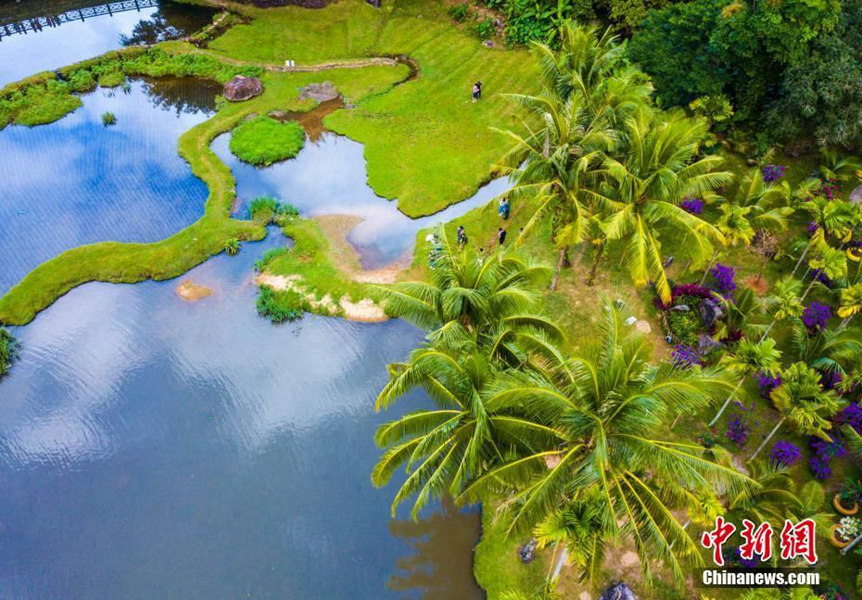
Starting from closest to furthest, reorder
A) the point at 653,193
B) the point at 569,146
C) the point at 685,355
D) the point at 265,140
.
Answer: the point at 653,193 → the point at 569,146 → the point at 685,355 → the point at 265,140

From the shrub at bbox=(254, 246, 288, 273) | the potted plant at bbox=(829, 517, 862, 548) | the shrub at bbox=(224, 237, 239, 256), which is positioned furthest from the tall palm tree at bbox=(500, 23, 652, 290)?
the shrub at bbox=(224, 237, 239, 256)

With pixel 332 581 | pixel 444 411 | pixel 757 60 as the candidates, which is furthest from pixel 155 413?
pixel 757 60

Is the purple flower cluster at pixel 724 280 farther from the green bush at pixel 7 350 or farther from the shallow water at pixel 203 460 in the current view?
the green bush at pixel 7 350

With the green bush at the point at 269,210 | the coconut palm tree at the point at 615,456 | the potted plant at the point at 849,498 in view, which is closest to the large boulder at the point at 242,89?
the green bush at the point at 269,210

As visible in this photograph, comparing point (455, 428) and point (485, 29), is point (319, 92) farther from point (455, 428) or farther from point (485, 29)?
point (455, 428)

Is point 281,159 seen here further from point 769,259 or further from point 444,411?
point 769,259

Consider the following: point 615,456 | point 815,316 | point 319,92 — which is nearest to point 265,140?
point 319,92
